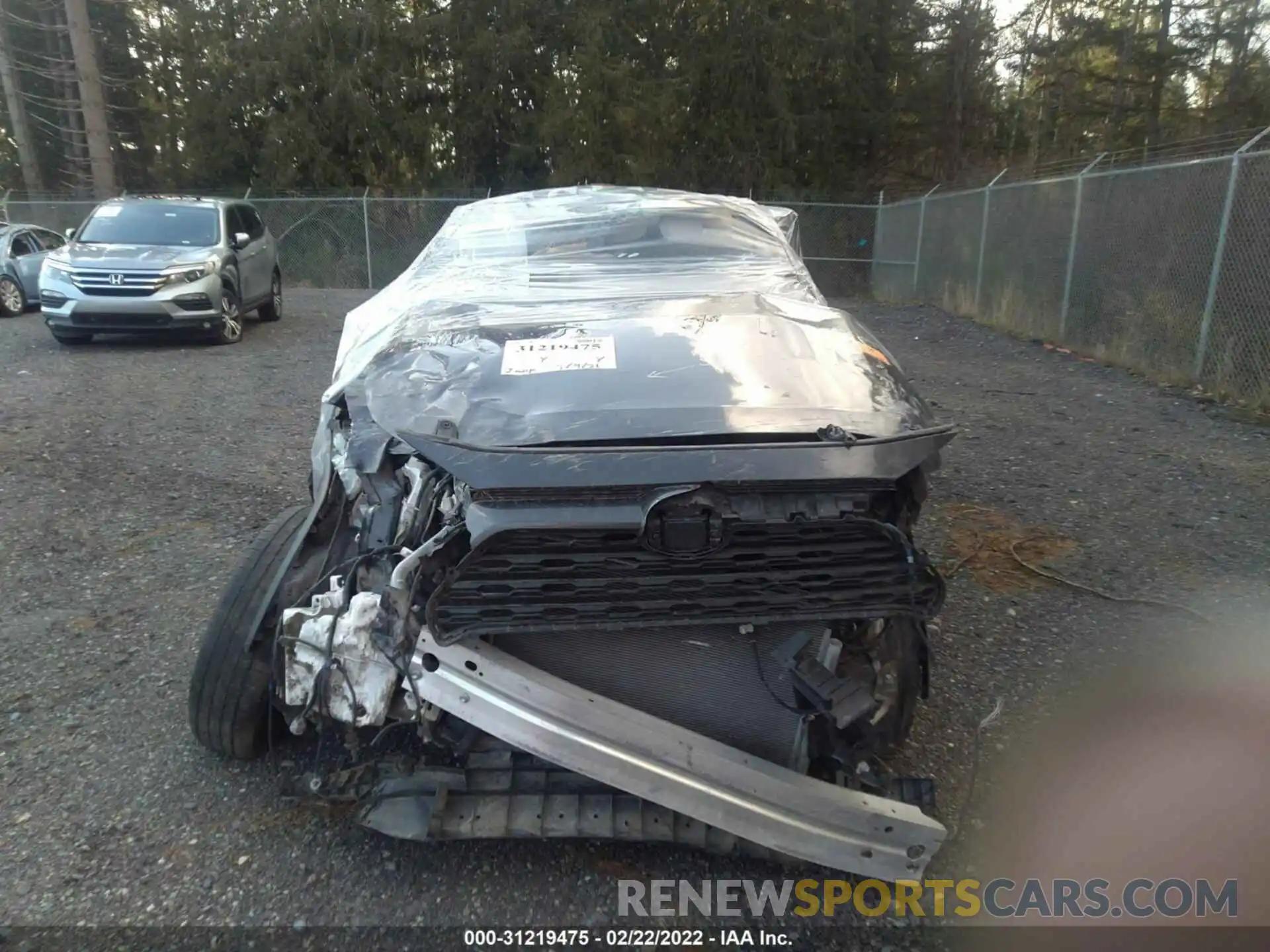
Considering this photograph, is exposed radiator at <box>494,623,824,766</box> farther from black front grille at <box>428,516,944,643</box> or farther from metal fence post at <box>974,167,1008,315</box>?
metal fence post at <box>974,167,1008,315</box>

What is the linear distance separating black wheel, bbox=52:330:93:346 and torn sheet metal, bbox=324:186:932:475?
7.72 m

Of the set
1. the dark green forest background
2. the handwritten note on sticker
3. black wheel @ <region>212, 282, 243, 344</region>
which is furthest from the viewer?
the dark green forest background

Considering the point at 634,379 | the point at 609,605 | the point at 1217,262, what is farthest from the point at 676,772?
the point at 1217,262

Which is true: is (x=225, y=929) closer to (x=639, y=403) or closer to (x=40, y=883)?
(x=40, y=883)

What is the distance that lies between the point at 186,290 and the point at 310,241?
9780 millimetres

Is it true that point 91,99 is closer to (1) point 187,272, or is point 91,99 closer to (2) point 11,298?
(2) point 11,298

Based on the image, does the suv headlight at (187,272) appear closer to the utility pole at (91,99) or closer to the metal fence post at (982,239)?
the metal fence post at (982,239)

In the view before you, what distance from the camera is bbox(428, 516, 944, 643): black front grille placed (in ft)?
7.07

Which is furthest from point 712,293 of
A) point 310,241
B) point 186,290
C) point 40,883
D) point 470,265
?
point 310,241

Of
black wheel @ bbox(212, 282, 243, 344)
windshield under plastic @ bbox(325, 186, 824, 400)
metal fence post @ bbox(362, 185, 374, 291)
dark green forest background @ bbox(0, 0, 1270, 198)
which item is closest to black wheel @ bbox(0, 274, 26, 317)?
black wheel @ bbox(212, 282, 243, 344)

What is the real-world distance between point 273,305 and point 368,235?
21.8ft

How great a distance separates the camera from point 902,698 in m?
2.54

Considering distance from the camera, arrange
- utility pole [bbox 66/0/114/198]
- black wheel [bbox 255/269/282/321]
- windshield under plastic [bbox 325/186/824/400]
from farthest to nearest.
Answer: utility pole [bbox 66/0/114/198]
black wheel [bbox 255/269/282/321]
windshield under plastic [bbox 325/186/824/400]

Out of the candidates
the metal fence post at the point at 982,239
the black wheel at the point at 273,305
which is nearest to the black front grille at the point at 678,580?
the black wheel at the point at 273,305
